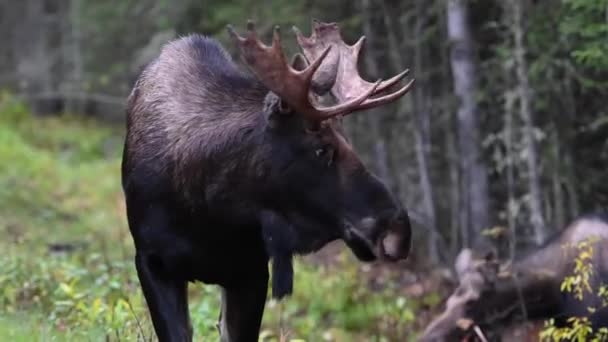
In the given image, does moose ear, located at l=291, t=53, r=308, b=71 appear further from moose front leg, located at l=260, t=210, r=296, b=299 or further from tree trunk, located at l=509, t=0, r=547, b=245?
tree trunk, located at l=509, t=0, r=547, b=245

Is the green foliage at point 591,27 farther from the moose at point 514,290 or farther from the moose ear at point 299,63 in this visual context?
the moose ear at point 299,63

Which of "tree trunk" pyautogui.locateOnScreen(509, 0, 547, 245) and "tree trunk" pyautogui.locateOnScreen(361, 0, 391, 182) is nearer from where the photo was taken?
"tree trunk" pyautogui.locateOnScreen(509, 0, 547, 245)

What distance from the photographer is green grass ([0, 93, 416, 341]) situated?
7094 mm

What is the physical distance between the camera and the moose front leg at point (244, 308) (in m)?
6.00

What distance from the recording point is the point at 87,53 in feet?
80.9

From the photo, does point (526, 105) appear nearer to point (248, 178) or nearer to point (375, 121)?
point (375, 121)

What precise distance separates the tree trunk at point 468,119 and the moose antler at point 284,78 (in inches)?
279

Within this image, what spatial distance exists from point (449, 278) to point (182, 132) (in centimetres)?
749

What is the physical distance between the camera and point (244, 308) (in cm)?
610

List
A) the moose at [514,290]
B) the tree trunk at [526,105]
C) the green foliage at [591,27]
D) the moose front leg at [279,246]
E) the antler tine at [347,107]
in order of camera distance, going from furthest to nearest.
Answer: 1. the tree trunk at [526,105]
2. the moose at [514,290]
3. the green foliage at [591,27]
4. the moose front leg at [279,246]
5. the antler tine at [347,107]

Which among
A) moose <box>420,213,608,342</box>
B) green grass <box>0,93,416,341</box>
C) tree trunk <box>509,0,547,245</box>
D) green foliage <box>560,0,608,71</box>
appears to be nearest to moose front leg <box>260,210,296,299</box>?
green grass <box>0,93,416,341</box>

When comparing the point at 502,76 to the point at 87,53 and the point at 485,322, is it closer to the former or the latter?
the point at 485,322

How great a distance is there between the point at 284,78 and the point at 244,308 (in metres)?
1.55

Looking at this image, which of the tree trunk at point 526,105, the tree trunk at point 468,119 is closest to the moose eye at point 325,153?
the tree trunk at point 526,105
